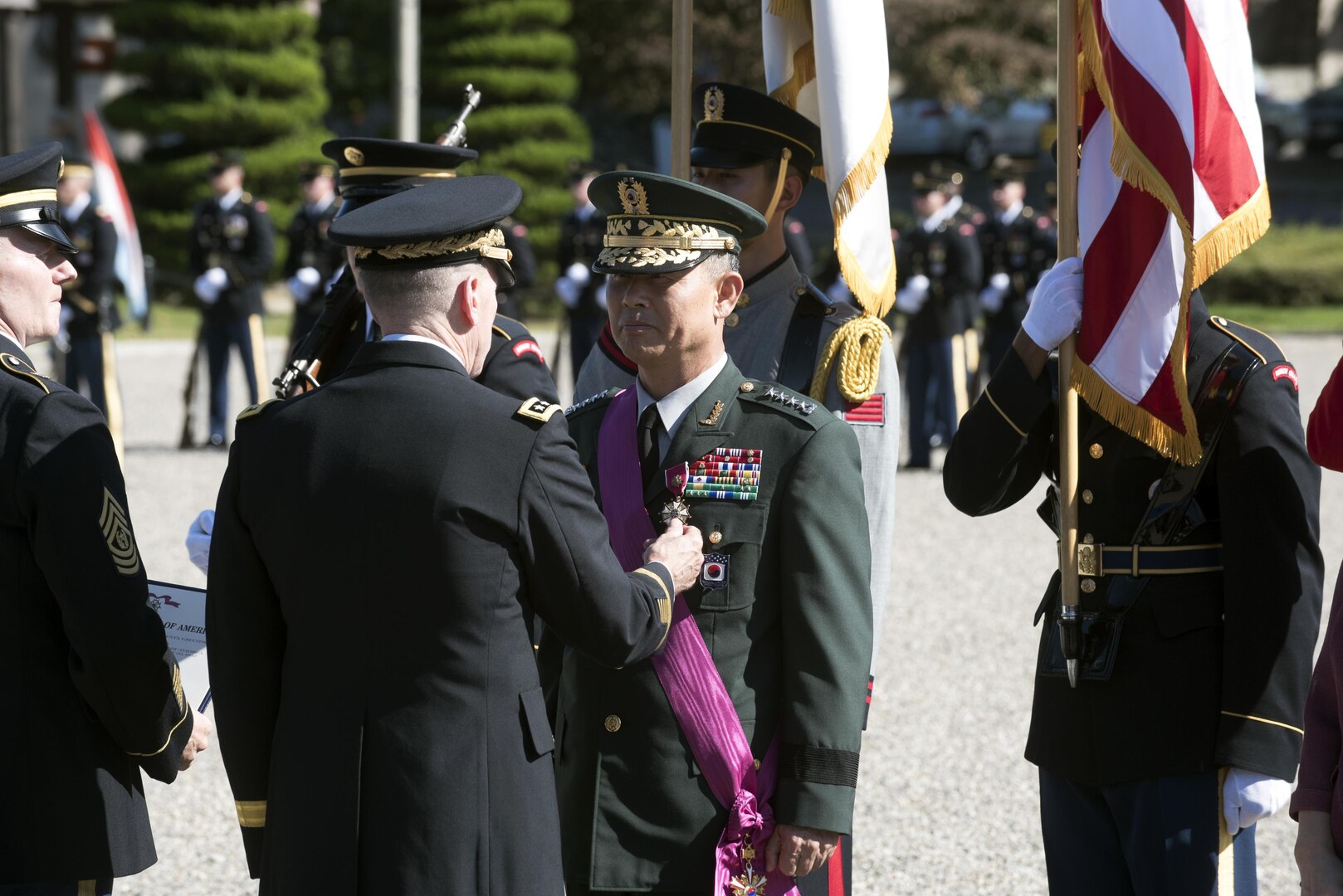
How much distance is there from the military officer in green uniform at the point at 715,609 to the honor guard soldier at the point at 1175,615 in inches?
19.8

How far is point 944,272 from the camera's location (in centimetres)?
1345

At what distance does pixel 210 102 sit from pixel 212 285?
13.0 meters

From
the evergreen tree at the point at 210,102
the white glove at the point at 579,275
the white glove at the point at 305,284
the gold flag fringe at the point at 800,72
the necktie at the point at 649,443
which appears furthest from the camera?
the evergreen tree at the point at 210,102

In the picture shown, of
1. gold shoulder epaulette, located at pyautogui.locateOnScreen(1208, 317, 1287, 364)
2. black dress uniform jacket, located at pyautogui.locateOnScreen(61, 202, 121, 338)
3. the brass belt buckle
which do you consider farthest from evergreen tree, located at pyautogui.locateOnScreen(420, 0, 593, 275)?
the brass belt buckle

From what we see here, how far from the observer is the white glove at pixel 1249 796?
309 centimetres

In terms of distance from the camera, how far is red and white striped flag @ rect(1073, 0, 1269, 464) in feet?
11.1

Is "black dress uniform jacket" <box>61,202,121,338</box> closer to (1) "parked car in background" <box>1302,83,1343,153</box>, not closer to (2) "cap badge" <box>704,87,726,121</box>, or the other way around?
(2) "cap badge" <box>704,87,726,121</box>

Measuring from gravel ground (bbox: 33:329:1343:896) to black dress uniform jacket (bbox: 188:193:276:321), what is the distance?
2055mm

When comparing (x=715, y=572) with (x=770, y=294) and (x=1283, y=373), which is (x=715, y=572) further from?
(x=1283, y=373)

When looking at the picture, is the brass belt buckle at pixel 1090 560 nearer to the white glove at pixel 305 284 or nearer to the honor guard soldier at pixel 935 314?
the honor guard soldier at pixel 935 314

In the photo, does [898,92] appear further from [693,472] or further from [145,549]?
[693,472]

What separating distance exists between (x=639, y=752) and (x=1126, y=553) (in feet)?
3.27

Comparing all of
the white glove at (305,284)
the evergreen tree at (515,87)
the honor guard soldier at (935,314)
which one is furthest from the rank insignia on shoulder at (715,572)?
the evergreen tree at (515,87)

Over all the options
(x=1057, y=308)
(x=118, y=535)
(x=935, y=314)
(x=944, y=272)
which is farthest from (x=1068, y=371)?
(x=944, y=272)
